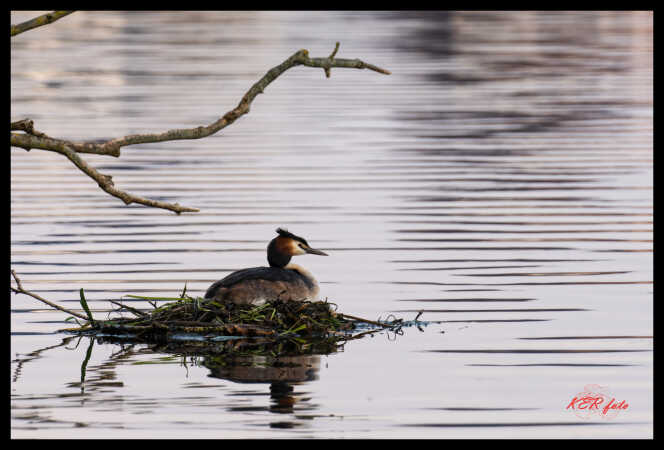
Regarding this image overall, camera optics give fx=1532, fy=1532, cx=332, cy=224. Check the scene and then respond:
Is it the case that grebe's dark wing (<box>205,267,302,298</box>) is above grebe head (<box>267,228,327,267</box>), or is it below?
below

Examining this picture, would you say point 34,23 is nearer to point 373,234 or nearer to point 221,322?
point 221,322

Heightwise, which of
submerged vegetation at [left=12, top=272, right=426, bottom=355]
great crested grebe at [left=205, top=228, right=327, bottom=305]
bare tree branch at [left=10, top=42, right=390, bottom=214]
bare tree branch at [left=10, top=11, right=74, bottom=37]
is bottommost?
submerged vegetation at [left=12, top=272, right=426, bottom=355]

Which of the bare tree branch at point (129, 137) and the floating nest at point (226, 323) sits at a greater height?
the bare tree branch at point (129, 137)

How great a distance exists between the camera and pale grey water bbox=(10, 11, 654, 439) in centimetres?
1112

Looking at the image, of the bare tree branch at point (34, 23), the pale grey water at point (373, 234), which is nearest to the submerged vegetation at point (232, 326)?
the pale grey water at point (373, 234)

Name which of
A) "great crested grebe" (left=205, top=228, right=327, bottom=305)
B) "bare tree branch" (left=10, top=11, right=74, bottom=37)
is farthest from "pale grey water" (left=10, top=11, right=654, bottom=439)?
"bare tree branch" (left=10, top=11, right=74, bottom=37)

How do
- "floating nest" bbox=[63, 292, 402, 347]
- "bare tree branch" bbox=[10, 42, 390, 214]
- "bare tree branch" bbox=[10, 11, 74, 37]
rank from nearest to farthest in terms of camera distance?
"bare tree branch" bbox=[10, 11, 74, 37]
"bare tree branch" bbox=[10, 42, 390, 214]
"floating nest" bbox=[63, 292, 402, 347]

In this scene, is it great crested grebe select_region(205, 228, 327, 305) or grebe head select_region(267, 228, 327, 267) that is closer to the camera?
great crested grebe select_region(205, 228, 327, 305)

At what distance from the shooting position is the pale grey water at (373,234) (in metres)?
11.1

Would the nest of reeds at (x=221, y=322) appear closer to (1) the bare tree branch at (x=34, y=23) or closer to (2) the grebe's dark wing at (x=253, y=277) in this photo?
(2) the grebe's dark wing at (x=253, y=277)

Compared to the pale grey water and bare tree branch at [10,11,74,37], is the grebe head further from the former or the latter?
bare tree branch at [10,11,74,37]

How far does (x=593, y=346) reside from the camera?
12.9m

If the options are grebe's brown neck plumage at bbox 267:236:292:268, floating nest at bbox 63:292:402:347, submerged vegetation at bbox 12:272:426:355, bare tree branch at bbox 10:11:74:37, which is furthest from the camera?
grebe's brown neck plumage at bbox 267:236:292:268

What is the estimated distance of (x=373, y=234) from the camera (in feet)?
62.6
